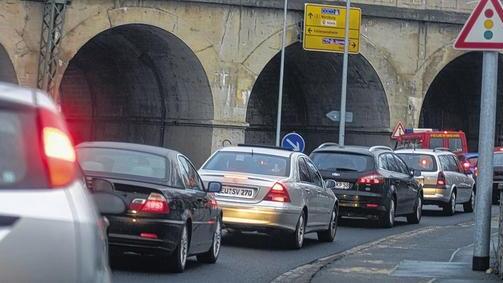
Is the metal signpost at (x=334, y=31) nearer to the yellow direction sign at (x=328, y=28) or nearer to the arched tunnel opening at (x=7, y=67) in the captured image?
the yellow direction sign at (x=328, y=28)

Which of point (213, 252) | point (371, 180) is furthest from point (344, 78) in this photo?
point (213, 252)

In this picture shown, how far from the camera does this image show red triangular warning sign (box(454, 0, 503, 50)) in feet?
38.7

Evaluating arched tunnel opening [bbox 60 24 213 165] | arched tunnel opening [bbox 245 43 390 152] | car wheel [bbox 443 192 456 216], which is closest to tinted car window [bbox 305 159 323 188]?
car wheel [bbox 443 192 456 216]

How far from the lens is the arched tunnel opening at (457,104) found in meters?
50.2

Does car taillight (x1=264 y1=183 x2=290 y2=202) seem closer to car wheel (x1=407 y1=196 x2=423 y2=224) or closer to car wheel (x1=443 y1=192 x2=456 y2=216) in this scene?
car wheel (x1=407 y1=196 x2=423 y2=224)

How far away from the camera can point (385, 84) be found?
143 feet

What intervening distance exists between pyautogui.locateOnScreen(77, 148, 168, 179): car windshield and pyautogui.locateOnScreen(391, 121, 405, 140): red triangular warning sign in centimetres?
3010

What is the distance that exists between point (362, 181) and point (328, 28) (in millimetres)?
19995

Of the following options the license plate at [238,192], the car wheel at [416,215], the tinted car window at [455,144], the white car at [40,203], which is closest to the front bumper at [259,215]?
the license plate at [238,192]

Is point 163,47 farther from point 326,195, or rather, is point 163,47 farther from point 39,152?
point 39,152

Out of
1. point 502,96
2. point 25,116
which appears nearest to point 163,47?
point 502,96

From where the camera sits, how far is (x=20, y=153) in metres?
4.19

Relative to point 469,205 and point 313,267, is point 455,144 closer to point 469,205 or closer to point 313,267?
point 469,205

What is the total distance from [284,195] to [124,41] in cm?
2541
